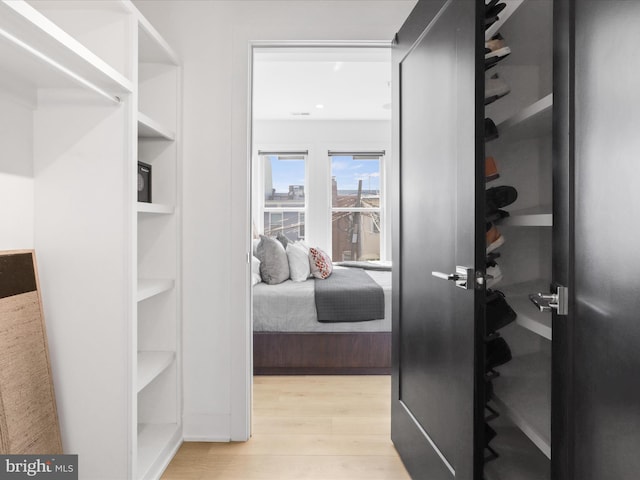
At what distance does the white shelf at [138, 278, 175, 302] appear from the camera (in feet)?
5.95

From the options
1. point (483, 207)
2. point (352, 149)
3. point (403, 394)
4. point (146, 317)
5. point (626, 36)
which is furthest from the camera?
point (352, 149)

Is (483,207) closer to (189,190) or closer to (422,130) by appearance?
(422,130)

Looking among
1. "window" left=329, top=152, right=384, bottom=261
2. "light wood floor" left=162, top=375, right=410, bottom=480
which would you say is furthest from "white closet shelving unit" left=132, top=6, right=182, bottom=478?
"window" left=329, top=152, right=384, bottom=261

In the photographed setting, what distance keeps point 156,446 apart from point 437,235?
1.61m

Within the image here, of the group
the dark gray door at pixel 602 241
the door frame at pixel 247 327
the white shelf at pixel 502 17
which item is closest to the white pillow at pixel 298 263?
the door frame at pixel 247 327

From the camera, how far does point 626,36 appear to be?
2.84 feet

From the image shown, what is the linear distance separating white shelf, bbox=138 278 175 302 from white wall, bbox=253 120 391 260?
3.92 m

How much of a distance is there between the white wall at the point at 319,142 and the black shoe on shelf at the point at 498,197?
14.7 ft

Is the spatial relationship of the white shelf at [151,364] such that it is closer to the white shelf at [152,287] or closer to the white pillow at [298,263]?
the white shelf at [152,287]

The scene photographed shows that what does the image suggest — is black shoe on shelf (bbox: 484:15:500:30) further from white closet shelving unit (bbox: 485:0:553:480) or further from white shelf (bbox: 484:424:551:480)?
white shelf (bbox: 484:424:551:480)

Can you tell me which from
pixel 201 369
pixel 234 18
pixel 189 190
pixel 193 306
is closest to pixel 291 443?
pixel 201 369

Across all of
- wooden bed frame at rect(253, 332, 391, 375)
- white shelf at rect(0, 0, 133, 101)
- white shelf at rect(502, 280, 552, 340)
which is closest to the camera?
white shelf at rect(0, 0, 133, 101)

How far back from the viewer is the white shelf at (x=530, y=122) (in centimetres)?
127

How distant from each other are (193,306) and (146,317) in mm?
243
